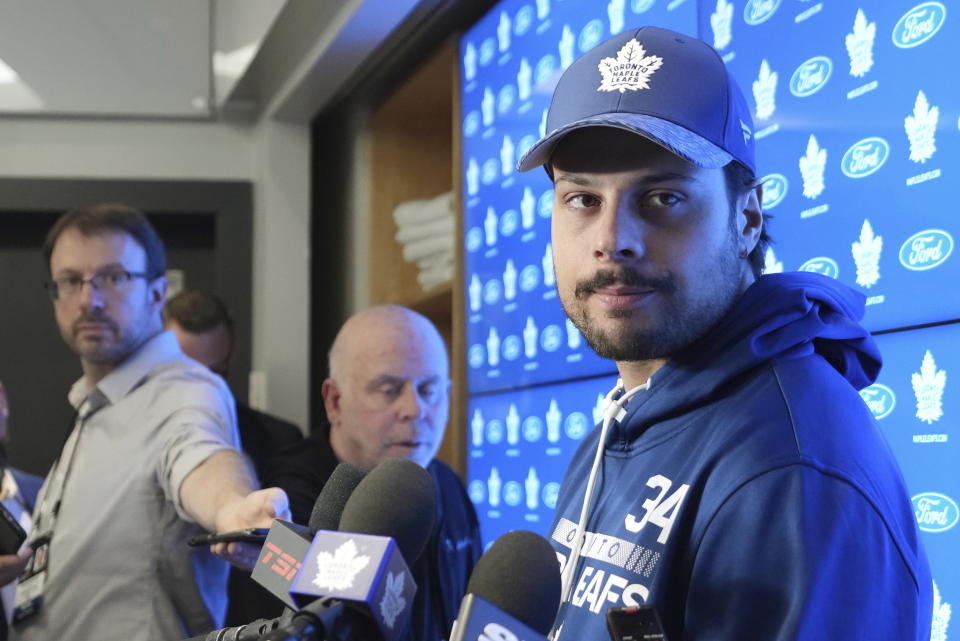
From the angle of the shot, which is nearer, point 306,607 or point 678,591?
point 306,607

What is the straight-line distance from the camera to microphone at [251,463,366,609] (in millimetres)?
764

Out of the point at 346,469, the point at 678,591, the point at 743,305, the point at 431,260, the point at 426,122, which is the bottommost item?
the point at 678,591

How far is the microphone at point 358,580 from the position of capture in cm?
66

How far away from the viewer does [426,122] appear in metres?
3.82

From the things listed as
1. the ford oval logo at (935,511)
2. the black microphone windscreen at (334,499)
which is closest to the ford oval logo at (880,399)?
the ford oval logo at (935,511)

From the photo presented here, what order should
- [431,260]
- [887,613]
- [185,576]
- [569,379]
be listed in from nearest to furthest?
[887,613], [185,576], [569,379], [431,260]

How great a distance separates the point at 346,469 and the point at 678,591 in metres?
0.29

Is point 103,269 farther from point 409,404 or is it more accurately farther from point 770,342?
point 770,342

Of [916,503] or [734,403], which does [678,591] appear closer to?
[734,403]

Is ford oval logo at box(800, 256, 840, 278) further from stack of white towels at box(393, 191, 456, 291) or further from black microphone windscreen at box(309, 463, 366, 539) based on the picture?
stack of white towels at box(393, 191, 456, 291)

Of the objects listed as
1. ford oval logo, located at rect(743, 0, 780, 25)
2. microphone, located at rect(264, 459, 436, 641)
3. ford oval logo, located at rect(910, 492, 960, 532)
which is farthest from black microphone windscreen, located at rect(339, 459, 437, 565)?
ford oval logo, located at rect(743, 0, 780, 25)

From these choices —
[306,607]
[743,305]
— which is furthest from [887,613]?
[306,607]

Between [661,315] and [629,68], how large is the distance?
24 centimetres

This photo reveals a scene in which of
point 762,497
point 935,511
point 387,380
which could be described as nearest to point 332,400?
point 387,380
